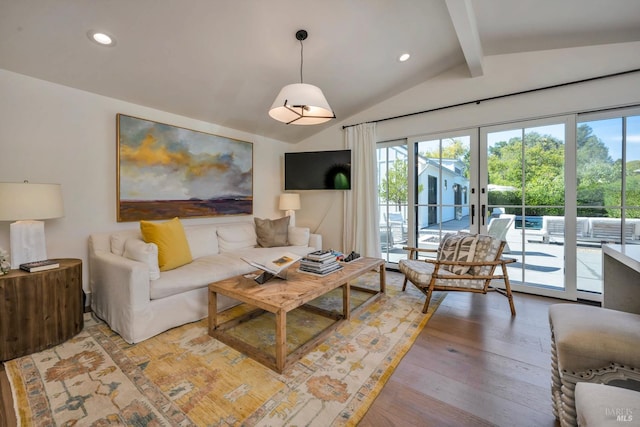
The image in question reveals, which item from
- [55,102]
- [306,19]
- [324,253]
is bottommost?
[324,253]

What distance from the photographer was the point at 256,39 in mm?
2385

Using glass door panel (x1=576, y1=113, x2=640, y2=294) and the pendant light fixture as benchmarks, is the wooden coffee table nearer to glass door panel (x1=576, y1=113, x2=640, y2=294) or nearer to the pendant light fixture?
the pendant light fixture

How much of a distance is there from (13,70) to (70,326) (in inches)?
84.3

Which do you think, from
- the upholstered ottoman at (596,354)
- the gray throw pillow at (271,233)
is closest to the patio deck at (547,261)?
the upholstered ottoman at (596,354)

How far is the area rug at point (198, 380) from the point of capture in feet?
4.26

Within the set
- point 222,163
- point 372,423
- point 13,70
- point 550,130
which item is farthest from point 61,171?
point 550,130

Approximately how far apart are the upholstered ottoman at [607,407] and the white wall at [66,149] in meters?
3.59

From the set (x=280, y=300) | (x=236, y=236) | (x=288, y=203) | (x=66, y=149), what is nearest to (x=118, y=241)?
(x=66, y=149)

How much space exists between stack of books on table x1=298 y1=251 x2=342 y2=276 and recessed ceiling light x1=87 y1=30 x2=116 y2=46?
2378 mm

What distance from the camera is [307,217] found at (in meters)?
4.82

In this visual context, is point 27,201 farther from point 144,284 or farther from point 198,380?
point 198,380

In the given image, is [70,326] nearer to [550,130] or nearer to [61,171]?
[61,171]

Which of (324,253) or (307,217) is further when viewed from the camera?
(307,217)

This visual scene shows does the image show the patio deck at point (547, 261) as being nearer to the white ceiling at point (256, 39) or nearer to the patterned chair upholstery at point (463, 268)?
the patterned chair upholstery at point (463, 268)
